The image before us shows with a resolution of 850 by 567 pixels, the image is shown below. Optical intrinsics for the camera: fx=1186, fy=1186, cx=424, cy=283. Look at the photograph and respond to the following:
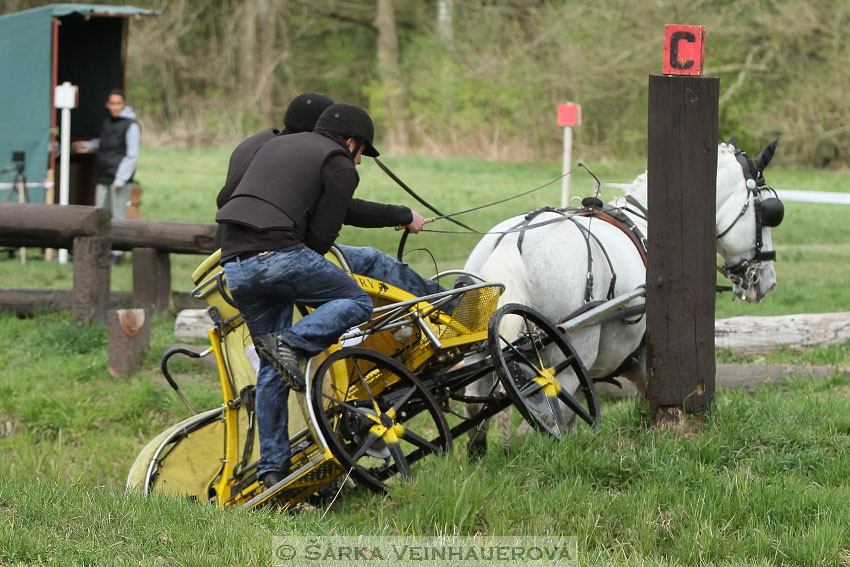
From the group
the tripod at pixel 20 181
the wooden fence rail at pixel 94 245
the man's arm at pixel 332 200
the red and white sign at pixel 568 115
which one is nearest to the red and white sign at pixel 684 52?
the man's arm at pixel 332 200

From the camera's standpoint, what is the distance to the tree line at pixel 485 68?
1059 inches

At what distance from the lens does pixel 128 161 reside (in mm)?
14945

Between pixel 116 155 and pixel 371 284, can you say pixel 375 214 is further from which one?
pixel 116 155

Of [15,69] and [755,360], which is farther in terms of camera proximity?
[15,69]

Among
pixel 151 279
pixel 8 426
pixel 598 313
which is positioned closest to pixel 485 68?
pixel 151 279

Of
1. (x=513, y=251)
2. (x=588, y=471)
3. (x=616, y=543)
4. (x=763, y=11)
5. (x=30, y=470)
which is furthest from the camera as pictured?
(x=763, y=11)

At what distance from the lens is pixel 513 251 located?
6352 millimetres

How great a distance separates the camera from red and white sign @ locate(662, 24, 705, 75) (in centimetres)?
564

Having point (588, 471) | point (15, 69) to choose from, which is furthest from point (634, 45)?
point (588, 471)

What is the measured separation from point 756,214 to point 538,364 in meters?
2.28

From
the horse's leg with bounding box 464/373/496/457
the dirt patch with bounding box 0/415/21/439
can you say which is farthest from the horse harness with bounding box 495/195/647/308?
the dirt patch with bounding box 0/415/21/439

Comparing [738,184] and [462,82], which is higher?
[462,82]

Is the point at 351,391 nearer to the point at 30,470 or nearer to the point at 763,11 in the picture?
the point at 30,470

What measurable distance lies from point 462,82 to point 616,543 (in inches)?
1312
